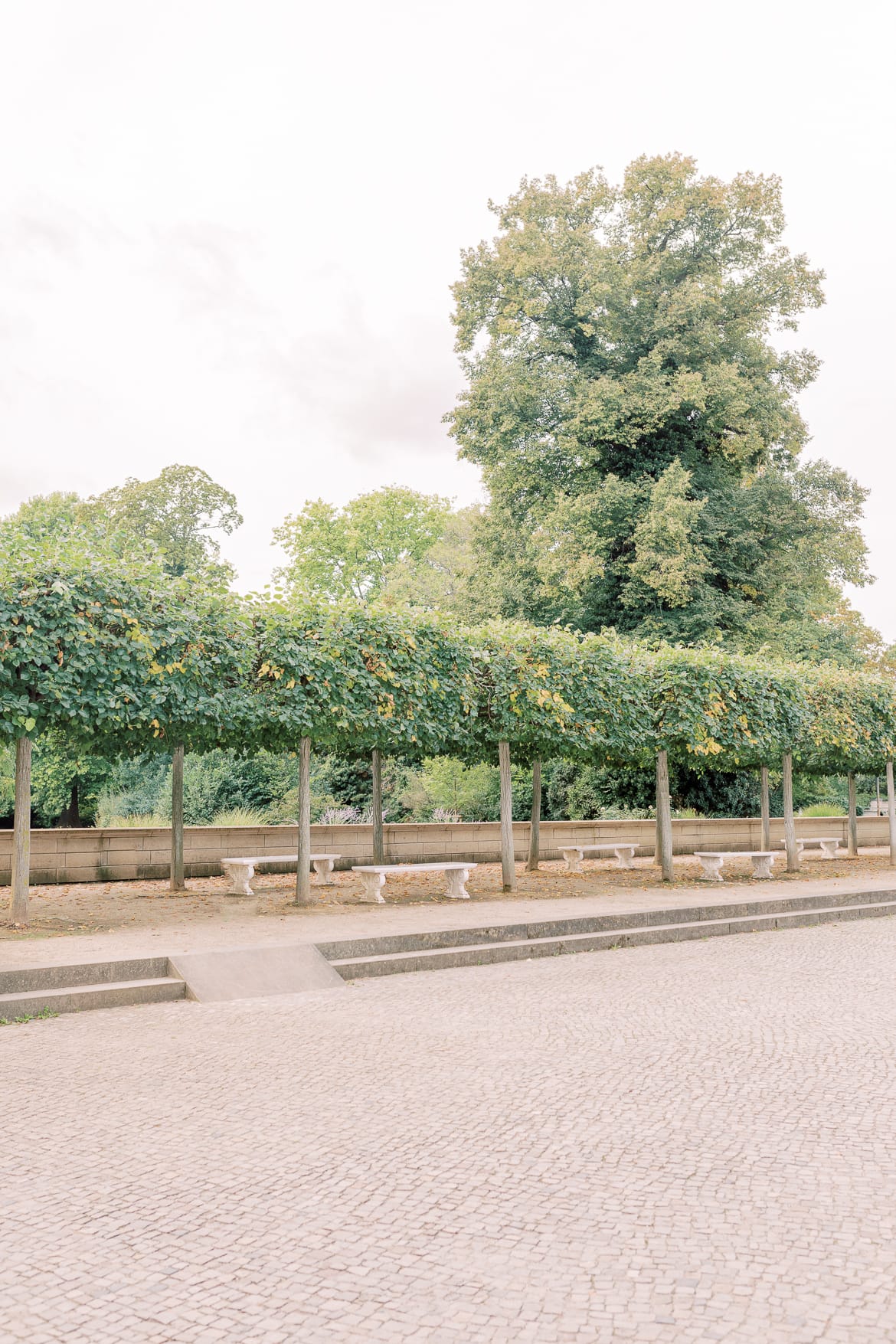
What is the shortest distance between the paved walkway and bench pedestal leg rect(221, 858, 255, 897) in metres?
1.03

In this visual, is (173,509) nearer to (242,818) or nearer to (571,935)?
(242,818)

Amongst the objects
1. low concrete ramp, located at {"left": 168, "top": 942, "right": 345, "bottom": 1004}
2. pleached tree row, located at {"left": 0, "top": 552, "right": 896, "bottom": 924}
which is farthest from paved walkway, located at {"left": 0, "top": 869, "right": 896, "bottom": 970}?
pleached tree row, located at {"left": 0, "top": 552, "right": 896, "bottom": 924}

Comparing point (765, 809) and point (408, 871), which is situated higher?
point (765, 809)

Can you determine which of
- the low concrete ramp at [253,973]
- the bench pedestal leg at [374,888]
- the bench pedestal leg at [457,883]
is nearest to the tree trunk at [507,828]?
the bench pedestal leg at [457,883]

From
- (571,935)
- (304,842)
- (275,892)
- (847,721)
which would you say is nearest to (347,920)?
(304,842)

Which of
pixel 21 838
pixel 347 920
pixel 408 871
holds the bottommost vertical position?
pixel 347 920

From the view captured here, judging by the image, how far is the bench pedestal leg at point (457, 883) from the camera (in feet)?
51.3

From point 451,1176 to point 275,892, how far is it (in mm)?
12257

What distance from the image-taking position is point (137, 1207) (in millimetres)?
4293

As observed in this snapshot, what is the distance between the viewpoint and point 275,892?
54.2 feet

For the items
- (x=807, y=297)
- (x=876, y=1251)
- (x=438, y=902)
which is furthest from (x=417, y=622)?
(x=807, y=297)

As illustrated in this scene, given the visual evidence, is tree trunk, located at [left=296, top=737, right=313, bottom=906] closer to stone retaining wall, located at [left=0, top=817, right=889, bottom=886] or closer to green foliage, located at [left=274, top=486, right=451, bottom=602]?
stone retaining wall, located at [left=0, top=817, right=889, bottom=886]

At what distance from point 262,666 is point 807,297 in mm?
26759

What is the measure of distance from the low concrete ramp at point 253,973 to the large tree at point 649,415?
804 inches
